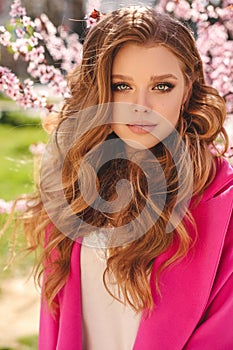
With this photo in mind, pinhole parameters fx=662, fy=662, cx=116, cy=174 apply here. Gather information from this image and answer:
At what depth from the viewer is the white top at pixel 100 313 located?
2.13 m

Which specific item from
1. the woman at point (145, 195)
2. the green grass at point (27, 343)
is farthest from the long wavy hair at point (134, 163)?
the green grass at point (27, 343)

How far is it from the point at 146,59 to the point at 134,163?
1.14 feet

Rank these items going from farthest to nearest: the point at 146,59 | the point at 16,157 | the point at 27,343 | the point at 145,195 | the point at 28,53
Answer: the point at 16,157, the point at 27,343, the point at 28,53, the point at 145,195, the point at 146,59

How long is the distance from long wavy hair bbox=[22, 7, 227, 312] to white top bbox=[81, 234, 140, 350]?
0.04 m

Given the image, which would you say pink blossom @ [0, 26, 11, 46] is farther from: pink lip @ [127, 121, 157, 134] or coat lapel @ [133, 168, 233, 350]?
coat lapel @ [133, 168, 233, 350]

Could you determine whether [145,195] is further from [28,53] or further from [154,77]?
[28,53]

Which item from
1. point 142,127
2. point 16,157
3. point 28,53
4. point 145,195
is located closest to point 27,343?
point 28,53

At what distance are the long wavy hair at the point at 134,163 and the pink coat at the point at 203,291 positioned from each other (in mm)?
37

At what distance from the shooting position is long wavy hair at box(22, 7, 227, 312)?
197 centimetres

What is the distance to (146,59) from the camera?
193 cm

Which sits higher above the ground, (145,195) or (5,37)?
(5,37)

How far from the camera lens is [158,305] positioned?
2.05 metres

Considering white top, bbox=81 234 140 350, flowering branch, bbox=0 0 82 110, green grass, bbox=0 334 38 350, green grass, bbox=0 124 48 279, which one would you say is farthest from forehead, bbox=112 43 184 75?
green grass, bbox=0 124 48 279

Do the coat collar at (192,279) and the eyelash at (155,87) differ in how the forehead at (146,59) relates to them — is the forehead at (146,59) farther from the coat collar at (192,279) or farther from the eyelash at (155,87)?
the coat collar at (192,279)
